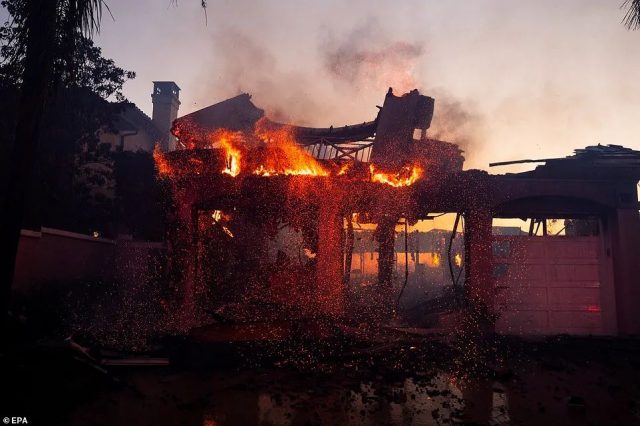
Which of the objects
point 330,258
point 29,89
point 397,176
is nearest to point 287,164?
point 330,258

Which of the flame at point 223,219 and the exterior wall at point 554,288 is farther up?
the flame at point 223,219

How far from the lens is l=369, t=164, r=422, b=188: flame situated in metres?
12.0

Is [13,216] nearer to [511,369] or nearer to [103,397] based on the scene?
[103,397]

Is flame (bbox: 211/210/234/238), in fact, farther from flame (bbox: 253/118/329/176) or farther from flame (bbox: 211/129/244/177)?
flame (bbox: 253/118/329/176)

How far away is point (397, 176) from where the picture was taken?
39.5 feet

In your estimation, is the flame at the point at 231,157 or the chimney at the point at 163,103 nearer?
the flame at the point at 231,157

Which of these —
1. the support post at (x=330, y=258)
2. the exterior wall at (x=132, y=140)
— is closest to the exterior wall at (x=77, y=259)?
the exterior wall at (x=132, y=140)

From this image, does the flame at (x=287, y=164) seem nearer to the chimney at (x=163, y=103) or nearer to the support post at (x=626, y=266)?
the support post at (x=626, y=266)

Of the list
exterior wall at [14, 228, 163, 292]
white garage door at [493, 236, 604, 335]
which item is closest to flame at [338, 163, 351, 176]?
white garage door at [493, 236, 604, 335]

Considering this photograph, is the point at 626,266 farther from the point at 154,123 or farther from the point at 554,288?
the point at 154,123

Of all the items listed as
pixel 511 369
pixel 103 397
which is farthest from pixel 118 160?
pixel 511 369

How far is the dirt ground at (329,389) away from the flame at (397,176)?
16.2 ft

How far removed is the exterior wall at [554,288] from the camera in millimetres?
11469

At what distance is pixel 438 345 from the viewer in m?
9.58
